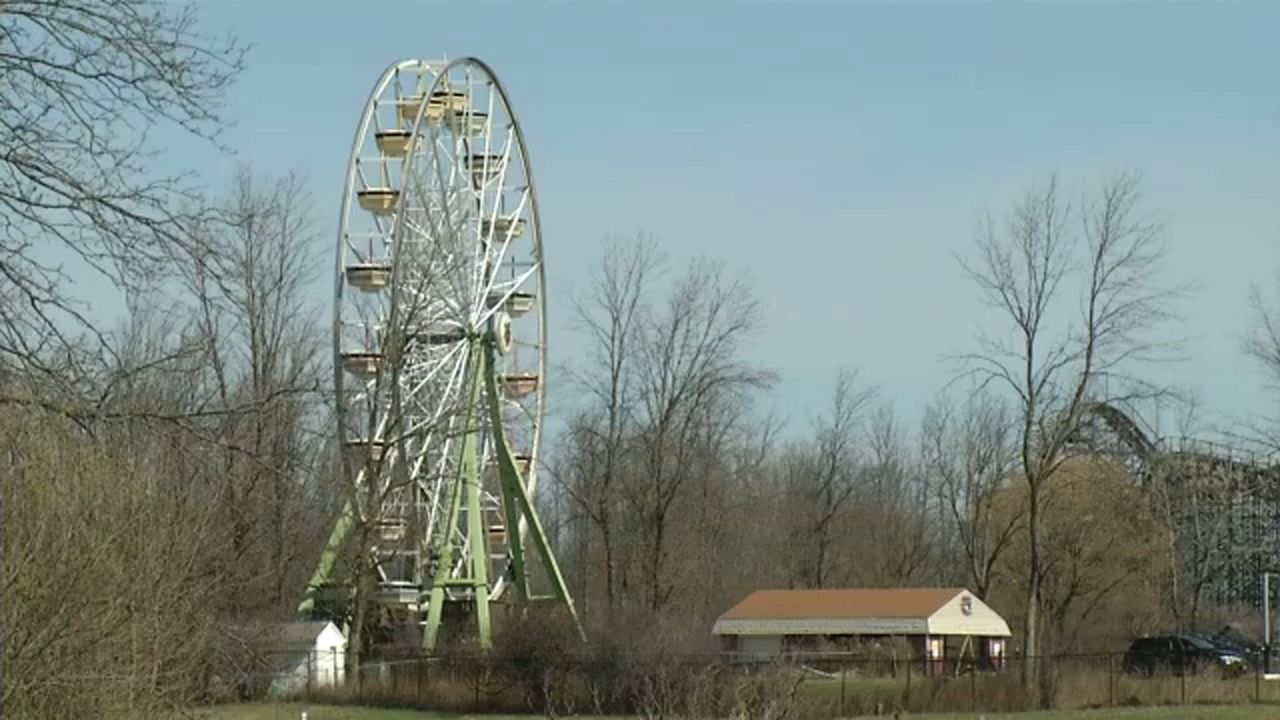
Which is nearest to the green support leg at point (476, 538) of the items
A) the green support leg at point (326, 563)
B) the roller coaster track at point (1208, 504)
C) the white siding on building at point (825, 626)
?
the green support leg at point (326, 563)

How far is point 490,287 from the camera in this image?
4594 centimetres

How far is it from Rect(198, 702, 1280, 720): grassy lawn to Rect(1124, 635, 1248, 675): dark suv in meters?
6.33

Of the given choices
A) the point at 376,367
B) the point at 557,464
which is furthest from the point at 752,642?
the point at 376,367

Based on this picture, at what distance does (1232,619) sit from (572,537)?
86.2ft

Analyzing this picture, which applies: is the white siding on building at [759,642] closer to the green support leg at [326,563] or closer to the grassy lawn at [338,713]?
the green support leg at [326,563]

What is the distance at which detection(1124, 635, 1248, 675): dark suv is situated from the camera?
43219 mm

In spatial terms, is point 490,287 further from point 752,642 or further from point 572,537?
point 572,537

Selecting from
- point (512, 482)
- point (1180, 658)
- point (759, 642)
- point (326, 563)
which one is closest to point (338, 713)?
point (326, 563)

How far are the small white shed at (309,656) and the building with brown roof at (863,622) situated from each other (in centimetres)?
1558

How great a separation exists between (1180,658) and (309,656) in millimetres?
21289

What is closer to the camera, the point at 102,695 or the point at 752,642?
the point at 102,695

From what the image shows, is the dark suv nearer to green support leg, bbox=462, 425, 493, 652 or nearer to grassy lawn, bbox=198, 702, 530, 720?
green support leg, bbox=462, 425, 493, 652

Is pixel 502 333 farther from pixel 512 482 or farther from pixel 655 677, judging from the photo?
pixel 655 677

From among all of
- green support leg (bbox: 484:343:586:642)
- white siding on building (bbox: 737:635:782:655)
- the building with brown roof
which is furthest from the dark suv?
green support leg (bbox: 484:343:586:642)
